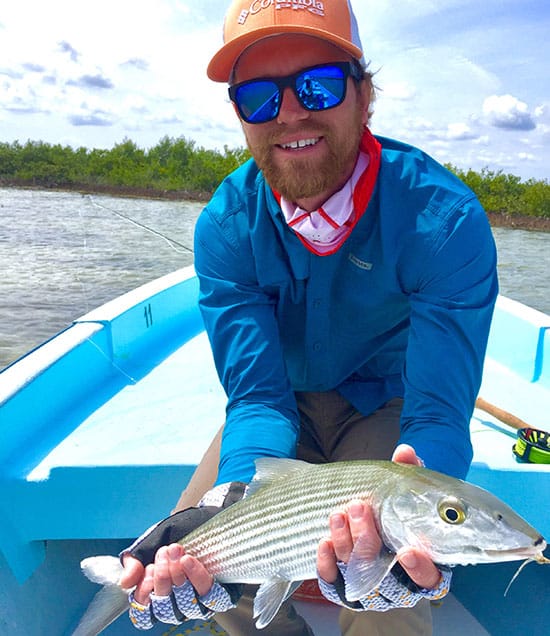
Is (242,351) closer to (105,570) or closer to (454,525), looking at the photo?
(105,570)

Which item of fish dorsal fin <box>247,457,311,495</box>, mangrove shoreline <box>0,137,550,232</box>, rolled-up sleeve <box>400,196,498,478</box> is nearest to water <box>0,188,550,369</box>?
rolled-up sleeve <box>400,196,498,478</box>

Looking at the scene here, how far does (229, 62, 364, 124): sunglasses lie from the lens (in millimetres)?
2064

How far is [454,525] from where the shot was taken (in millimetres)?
1287

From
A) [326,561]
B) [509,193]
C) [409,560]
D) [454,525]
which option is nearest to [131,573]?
[326,561]

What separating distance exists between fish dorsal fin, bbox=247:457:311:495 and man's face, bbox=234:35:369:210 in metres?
0.97

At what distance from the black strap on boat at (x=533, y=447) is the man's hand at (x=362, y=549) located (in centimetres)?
131

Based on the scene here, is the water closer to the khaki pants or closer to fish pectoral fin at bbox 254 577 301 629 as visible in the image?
the khaki pants

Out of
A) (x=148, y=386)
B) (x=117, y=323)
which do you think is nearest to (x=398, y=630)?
(x=148, y=386)

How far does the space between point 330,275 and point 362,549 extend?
3.63ft

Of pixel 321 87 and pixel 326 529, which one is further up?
pixel 321 87

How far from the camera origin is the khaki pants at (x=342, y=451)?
1.75 metres

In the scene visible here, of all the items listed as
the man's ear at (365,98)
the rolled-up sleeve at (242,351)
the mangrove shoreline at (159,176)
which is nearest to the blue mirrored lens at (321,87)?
the man's ear at (365,98)

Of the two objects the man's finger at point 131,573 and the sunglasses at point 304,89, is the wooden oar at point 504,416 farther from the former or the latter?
the man's finger at point 131,573

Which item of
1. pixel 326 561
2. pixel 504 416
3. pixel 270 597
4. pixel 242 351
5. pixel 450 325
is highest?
pixel 450 325
